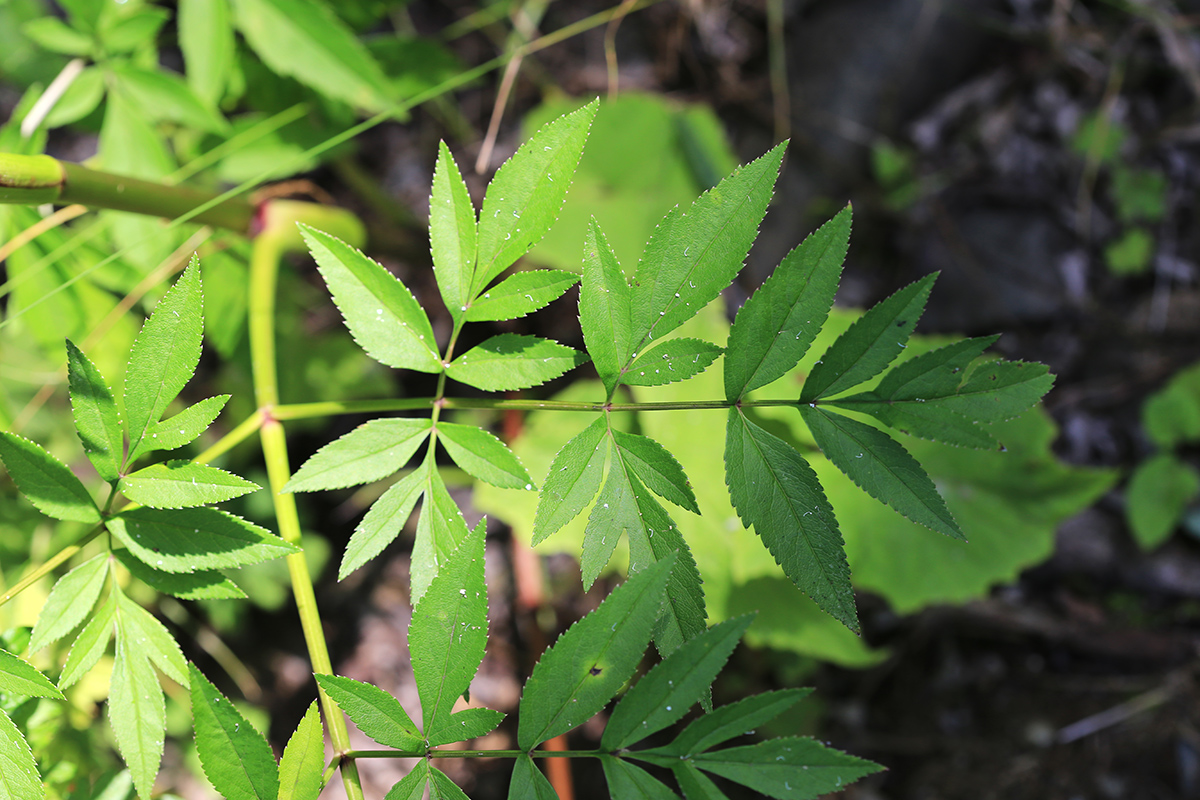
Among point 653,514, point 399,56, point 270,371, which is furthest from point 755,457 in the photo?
point 399,56

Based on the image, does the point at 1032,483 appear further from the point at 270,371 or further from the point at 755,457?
the point at 270,371

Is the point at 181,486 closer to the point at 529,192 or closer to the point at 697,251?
the point at 529,192

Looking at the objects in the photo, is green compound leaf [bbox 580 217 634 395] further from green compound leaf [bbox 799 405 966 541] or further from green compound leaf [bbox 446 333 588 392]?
green compound leaf [bbox 799 405 966 541]

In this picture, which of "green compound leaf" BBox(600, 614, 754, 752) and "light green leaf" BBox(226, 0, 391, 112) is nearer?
"green compound leaf" BBox(600, 614, 754, 752)

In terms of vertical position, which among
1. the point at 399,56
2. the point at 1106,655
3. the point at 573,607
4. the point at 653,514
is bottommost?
the point at 1106,655

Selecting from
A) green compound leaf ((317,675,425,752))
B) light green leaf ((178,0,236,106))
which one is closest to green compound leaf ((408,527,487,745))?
green compound leaf ((317,675,425,752))

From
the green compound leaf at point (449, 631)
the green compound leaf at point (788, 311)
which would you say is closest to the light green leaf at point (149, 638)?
the green compound leaf at point (449, 631)

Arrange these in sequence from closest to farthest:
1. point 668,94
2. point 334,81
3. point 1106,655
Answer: point 334,81 → point 1106,655 → point 668,94
